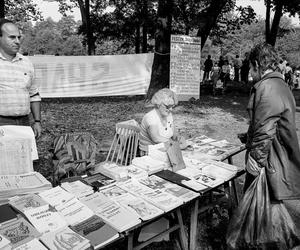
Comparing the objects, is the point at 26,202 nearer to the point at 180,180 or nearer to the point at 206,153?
the point at 180,180

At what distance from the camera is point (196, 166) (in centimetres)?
271

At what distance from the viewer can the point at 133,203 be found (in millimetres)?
2012

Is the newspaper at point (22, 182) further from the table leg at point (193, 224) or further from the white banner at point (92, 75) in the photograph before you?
the white banner at point (92, 75)

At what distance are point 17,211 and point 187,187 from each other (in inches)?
48.0

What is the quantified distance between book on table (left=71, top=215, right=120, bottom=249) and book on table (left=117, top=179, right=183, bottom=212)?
41 centimetres

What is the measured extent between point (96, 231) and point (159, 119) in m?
1.54

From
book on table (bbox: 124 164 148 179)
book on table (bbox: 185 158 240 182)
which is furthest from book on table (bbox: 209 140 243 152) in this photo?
book on table (bbox: 124 164 148 179)

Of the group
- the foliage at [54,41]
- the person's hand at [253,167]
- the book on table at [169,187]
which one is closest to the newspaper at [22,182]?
the book on table at [169,187]

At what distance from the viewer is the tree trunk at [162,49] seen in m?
8.22

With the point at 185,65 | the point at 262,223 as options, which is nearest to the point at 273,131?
the point at 262,223

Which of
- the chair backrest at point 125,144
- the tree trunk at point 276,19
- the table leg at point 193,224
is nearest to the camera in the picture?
the table leg at point 193,224

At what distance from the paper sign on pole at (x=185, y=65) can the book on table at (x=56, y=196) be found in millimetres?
6216

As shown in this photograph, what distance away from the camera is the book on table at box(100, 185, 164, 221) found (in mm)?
1886

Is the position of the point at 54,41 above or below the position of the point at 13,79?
above
